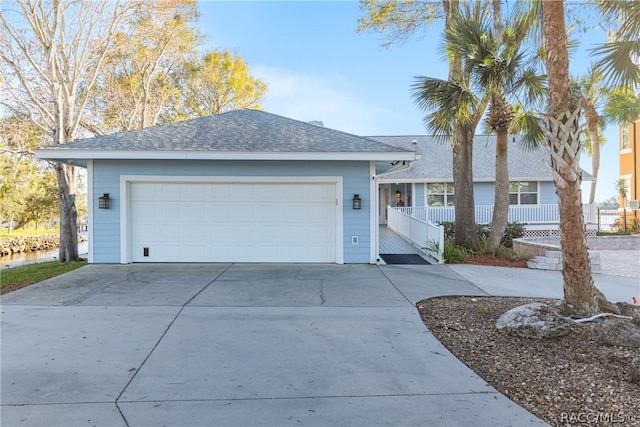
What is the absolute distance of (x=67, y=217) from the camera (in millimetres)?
10984

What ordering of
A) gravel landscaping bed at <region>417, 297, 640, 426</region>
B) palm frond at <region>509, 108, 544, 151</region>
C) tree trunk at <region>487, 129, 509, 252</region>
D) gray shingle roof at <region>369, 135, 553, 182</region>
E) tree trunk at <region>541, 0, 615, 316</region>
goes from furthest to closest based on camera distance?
gray shingle roof at <region>369, 135, 553, 182</region> → tree trunk at <region>487, 129, 509, 252</region> → palm frond at <region>509, 108, 544, 151</region> → tree trunk at <region>541, 0, 615, 316</region> → gravel landscaping bed at <region>417, 297, 640, 426</region>

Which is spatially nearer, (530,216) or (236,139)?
(236,139)

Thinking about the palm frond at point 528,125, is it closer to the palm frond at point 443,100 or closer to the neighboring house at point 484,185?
the palm frond at point 443,100

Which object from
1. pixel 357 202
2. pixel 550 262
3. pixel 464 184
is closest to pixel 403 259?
pixel 357 202

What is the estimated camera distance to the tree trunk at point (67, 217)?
35.6 ft

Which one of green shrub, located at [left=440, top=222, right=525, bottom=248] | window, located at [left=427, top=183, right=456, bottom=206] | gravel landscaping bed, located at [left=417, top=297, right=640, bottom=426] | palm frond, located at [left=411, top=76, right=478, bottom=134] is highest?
palm frond, located at [left=411, top=76, right=478, bottom=134]

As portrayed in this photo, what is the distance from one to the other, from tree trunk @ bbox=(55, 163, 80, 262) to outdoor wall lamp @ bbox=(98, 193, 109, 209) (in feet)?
10.2

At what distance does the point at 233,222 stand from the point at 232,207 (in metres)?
0.37

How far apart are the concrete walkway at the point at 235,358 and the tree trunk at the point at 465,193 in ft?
12.7

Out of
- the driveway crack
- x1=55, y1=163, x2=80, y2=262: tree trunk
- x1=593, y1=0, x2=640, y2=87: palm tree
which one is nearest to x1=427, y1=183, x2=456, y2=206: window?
x1=593, y1=0, x2=640, y2=87: palm tree

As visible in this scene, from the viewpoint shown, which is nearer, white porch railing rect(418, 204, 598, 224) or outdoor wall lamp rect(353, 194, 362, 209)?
outdoor wall lamp rect(353, 194, 362, 209)

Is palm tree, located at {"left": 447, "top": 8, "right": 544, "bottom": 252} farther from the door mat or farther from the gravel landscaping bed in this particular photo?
the gravel landscaping bed

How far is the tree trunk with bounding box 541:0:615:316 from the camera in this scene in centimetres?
451

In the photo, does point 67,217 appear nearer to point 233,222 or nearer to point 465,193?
point 233,222
